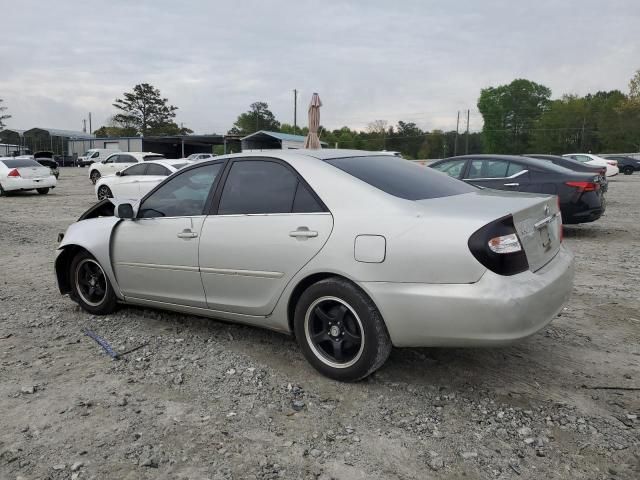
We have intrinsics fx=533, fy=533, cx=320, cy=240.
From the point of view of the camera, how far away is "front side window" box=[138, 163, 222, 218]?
414 cm

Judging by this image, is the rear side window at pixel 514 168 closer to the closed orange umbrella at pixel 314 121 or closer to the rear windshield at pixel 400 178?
the closed orange umbrella at pixel 314 121

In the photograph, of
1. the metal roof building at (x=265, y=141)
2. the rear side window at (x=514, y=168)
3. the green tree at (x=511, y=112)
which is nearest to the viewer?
the rear side window at (x=514, y=168)

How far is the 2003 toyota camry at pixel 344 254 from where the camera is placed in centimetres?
295

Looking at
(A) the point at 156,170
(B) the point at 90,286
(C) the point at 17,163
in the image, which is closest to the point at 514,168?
(B) the point at 90,286

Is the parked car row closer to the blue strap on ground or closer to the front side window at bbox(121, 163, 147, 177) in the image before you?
the blue strap on ground

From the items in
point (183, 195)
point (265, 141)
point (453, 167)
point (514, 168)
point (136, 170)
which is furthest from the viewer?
point (265, 141)

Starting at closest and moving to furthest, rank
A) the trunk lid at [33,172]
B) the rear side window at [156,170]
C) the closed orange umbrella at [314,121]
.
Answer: the closed orange umbrella at [314,121] < the rear side window at [156,170] < the trunk lid at [33,172]

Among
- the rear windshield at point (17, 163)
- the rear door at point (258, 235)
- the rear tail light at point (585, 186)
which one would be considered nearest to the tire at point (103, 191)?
the rear windshield at point (17, 163)

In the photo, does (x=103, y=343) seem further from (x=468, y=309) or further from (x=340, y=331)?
(x=468, y=309)

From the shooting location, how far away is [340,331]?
11.1 ft

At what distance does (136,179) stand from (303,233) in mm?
13003

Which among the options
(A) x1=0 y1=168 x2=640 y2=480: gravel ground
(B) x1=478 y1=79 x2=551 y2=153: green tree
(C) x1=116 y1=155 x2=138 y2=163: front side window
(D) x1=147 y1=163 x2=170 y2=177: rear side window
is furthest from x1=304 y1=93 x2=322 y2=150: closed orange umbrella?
(B) x1=478 y1=79 x2=551 y2=153: green tree

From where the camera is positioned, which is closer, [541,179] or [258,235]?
[258,235]

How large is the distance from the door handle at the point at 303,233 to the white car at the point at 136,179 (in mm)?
11792
